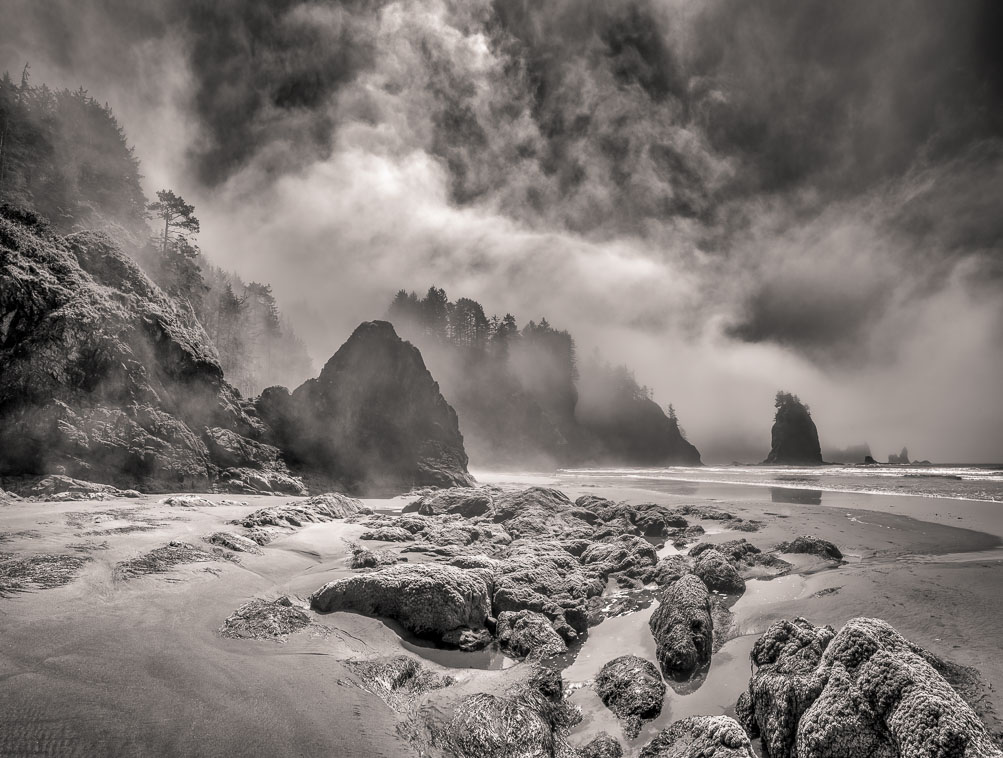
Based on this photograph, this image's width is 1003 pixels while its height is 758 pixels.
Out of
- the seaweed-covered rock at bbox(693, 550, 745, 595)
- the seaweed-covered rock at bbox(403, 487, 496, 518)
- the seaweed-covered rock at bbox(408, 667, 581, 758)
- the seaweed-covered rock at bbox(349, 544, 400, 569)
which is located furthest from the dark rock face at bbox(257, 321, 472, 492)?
the seaweed-covered rock at bbox(408, 667, 581, 758)

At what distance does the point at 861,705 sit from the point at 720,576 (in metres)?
5.48

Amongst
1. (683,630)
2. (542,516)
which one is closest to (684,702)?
(683,630)

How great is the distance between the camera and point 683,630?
5641mm

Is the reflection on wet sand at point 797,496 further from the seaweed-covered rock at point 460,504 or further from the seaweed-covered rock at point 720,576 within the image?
the seaweed-covered rock at point 720,576

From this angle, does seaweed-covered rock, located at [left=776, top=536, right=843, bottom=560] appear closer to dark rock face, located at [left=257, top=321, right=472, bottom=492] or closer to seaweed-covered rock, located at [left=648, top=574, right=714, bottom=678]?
seaweed-covered rock, located at [left=648, top=574, right=714, bottom=678]

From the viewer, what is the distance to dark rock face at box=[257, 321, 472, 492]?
86.0 ft

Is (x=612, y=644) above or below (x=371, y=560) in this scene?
below

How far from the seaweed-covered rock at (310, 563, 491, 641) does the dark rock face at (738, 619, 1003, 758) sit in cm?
358

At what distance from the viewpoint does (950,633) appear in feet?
17.8

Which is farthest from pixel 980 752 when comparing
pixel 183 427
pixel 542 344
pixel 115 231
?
pixel 542 344

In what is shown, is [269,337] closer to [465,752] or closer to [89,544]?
[89,544]

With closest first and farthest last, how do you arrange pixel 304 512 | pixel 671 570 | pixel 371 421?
1. pixel 671 570
2. pixel 304 512
3. pixel 371 421

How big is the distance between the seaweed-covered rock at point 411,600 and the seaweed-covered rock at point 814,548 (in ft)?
27.5

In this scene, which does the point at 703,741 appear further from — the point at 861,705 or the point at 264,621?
the point at 264,621
